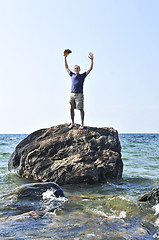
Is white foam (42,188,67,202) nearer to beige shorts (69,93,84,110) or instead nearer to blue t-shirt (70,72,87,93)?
beige shorts (69,93,84,110)

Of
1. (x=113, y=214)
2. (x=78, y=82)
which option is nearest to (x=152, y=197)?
(x=113, y=214)

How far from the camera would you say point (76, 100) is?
848cm

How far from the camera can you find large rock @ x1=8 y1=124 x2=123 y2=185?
6.88m

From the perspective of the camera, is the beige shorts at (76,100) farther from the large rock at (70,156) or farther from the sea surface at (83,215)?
the sea surface at (83,215)

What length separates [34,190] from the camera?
5.49 m

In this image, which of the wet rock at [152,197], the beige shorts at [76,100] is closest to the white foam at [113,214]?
the wet rock at [152,197]

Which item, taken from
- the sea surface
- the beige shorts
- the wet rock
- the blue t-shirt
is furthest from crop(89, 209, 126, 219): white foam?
the blue t-shirt

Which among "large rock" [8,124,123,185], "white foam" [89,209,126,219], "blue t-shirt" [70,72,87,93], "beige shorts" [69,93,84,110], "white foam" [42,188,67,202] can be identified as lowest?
"white foam" [89,209,126,219]

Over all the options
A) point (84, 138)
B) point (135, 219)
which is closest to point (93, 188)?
point (84, 138)

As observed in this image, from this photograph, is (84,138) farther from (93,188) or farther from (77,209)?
(77,209)

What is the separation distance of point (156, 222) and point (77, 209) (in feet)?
4.77

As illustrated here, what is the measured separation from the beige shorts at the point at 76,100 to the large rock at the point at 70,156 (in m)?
0.75

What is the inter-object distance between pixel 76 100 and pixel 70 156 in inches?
82.4

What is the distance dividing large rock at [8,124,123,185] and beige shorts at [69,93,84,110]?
2.47ft
